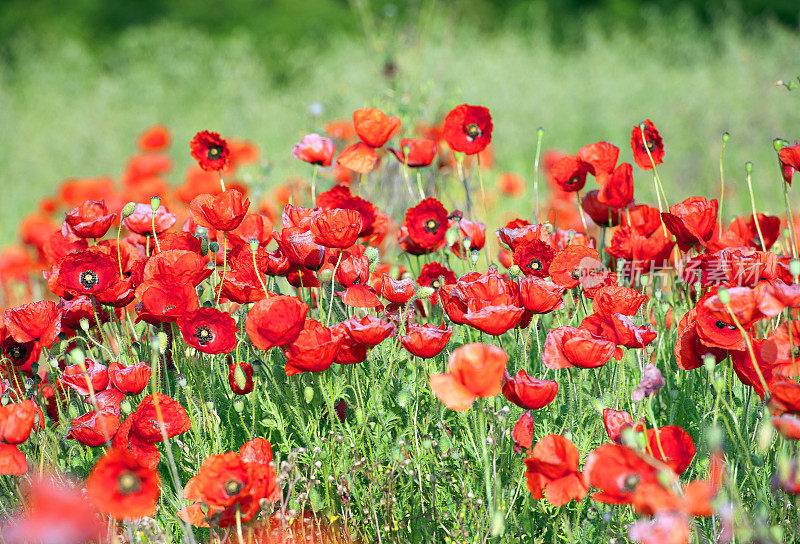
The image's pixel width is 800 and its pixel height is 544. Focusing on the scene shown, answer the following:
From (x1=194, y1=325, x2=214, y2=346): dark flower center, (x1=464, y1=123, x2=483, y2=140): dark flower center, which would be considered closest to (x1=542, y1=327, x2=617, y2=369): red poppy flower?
(x1=194, y1=325, x2=214, y2=346): dark flower center

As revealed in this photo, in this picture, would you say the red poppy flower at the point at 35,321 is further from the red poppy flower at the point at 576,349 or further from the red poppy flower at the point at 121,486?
the red poppy flower at the point at 576,349

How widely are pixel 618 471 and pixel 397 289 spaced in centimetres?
65

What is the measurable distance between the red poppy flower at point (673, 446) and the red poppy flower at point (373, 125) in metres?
1.03

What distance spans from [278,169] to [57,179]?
8.24ft

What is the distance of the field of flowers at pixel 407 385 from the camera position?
1226 mm

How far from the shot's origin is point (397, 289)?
1624 millimetres

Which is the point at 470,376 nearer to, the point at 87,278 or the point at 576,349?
the point at 576,349

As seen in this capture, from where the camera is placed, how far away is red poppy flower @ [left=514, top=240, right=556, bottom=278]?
1678mm

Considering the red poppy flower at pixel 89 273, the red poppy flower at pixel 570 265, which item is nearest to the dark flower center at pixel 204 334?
the red poppy flower at pixel 89 273

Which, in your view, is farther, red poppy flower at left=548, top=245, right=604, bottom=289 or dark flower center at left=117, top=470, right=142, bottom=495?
red poppy flower at left=548, top=245, right=604, bottom=289

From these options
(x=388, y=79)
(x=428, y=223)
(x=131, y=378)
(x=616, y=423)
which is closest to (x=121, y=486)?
(x=131, y=378)

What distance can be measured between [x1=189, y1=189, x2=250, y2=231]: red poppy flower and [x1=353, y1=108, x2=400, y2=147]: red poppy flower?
42cm

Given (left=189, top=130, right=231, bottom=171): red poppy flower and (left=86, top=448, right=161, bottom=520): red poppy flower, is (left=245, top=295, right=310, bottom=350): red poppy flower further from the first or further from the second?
(left=189, top=130, right=231, bottom=171): red poppy flower

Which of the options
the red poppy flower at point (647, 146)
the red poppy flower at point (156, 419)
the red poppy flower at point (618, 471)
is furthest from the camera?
the red poppy flower at point (647, 146)
